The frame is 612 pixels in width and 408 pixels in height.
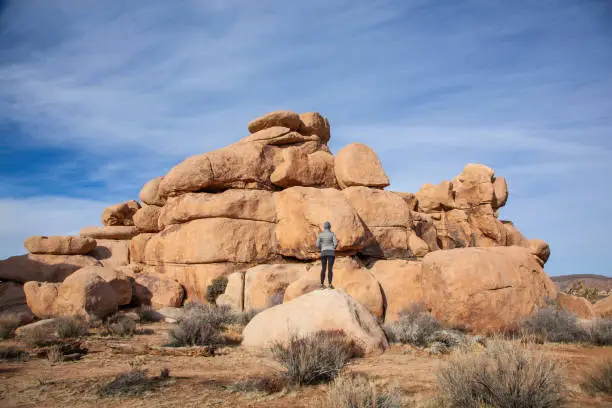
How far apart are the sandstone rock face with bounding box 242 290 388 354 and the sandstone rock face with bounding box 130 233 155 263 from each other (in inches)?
592

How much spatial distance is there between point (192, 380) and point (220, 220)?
43.8 feet

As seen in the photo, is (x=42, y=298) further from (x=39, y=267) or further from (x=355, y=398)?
(x=355, y=398)

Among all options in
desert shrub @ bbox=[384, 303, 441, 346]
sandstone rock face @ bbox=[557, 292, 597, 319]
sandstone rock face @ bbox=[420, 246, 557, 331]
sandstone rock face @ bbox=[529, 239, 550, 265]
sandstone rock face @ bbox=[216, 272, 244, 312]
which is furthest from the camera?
sandstone rock face @ bbox=[529, 239, 550, 265]

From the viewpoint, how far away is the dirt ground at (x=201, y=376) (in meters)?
6.33

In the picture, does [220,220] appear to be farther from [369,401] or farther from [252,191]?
[369,401]

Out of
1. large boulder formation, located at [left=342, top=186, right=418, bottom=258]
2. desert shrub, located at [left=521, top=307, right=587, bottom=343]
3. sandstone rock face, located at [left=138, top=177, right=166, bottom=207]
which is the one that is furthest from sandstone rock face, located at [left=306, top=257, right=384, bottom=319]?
sandstone rock face, located at [left=138, top=177, right=166, bottom=207]

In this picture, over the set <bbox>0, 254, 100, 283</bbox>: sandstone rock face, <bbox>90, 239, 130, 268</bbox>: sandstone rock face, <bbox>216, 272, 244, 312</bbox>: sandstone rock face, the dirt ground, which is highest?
<bbox>90, 239, 130, 268</bbox>: sandstone rock face

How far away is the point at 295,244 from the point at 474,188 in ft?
53.8

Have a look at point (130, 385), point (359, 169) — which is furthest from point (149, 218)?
point (130, 385)

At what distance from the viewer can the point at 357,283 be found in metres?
16.2

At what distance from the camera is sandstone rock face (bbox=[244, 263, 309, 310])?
686 inches

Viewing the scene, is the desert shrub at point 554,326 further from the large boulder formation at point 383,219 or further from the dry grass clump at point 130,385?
the dry grass clump at point 130,385

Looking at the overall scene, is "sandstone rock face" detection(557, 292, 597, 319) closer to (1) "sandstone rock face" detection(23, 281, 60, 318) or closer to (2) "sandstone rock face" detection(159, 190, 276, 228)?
(2) "sandstone rock face" detection(159, 190, 276, 228)

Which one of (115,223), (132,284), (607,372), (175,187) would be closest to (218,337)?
(607,372)
